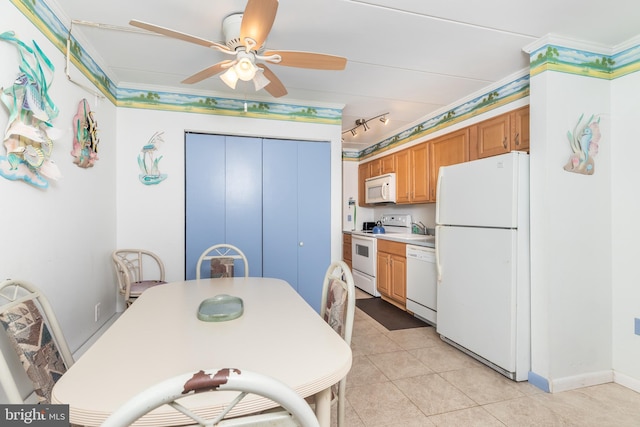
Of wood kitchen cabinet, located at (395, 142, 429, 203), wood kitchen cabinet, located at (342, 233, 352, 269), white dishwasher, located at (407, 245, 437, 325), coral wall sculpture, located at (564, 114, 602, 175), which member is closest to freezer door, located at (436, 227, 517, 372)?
white dishwasher, located at (407, 245, 437, 325)

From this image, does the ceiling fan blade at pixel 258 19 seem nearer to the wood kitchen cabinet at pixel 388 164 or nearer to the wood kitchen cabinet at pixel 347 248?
the wood kitchen cabinet at pixel 388 164

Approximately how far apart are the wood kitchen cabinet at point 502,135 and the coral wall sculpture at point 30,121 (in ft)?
10.7

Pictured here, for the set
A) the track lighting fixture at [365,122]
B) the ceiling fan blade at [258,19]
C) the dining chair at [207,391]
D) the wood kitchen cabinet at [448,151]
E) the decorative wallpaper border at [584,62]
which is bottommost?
the dining chair at [207,391]

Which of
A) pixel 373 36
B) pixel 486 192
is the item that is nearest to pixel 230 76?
pixel 373 36

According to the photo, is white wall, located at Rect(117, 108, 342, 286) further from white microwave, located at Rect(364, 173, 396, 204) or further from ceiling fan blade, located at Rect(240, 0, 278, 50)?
white microwave, located at Rect(364, 173, 396, 204)

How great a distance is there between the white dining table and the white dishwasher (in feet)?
6.74

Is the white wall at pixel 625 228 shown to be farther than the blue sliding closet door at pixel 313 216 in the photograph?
No

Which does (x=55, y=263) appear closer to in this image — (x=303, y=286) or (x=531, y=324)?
(x=303, y=286)

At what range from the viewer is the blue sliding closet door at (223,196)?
A: 3.10 meters

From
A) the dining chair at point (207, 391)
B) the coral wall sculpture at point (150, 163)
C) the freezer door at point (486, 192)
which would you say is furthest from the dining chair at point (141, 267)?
the freezer door at point (486, 192)

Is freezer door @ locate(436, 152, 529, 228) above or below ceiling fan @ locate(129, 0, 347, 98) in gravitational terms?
below

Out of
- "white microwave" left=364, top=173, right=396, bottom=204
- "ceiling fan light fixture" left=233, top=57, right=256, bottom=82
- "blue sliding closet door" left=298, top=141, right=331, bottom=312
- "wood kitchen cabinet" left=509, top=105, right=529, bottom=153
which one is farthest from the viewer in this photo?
"white microwave" left=364, top=173, right=396, bottom=204

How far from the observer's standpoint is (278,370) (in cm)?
96

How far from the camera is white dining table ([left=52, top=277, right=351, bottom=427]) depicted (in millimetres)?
796
